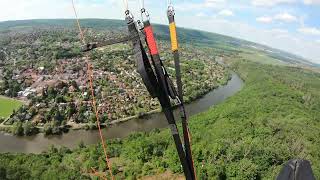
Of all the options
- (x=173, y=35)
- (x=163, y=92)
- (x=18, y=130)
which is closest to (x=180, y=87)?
(x=163, y=92)

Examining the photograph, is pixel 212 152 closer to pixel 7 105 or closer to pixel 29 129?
pixel 29 129

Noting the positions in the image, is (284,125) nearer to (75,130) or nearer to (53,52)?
(75,130)

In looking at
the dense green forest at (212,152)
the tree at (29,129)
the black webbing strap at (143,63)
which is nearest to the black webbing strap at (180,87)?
the black webbing strap at (143,63)

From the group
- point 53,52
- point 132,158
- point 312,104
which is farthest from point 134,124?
point 53,52

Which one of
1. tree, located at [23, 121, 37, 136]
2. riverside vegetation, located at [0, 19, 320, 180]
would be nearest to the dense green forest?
riverside vegetation, located at [0, 19, 320, 180]

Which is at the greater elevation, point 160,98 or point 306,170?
point 160,98

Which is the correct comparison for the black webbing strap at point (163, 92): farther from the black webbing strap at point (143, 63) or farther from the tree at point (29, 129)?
the tree at point (29, 129)
